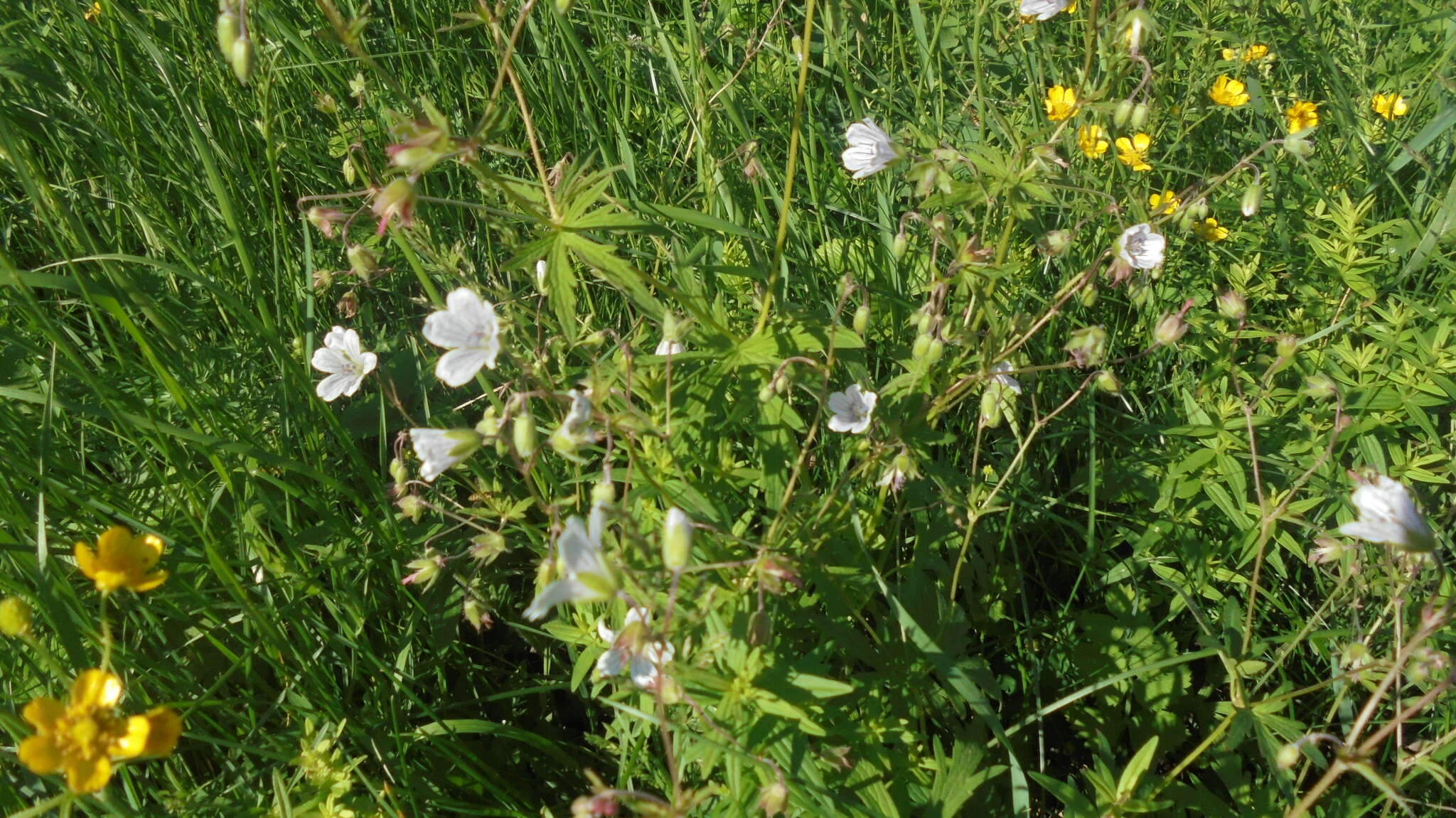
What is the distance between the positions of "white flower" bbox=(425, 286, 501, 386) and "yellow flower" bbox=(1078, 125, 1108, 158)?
6.11 feet

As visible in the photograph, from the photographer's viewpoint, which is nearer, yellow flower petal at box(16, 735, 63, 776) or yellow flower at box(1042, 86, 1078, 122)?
yellow flower petal at box(16, 735, 63, 776)

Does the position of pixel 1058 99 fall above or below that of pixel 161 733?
below

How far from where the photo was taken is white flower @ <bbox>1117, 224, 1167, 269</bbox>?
Result: 1.89 meters

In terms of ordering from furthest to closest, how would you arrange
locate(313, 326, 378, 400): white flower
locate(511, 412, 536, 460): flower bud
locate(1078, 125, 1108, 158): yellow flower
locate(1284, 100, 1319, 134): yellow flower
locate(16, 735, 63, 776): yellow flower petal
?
locate(1284, 100, 1319, 134): yellow flower → locate(1078, 125, 1108, 158): yellow flower → locate(313, 326, 378, 400): white flower → locate(511, 412, 536, 460): flower bud → locate(16, 735, 63, 776): yellow flower petal

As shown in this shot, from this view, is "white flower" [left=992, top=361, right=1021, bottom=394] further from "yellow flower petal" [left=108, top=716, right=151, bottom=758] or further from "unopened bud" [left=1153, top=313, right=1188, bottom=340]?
"yellow flower petal" [left=108, top=716, right=151, bottom=758]

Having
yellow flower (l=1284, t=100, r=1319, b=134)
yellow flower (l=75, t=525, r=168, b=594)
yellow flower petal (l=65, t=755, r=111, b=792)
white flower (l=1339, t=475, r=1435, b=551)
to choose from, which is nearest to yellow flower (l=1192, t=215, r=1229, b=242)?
yellow flower (l=1284, t=100, r=1319, b=134)

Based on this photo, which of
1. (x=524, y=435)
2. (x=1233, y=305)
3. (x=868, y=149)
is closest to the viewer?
(x=524, y=435)

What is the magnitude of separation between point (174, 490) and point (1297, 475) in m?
2.37

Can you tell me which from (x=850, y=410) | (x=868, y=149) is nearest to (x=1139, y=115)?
(x=868, y=149)

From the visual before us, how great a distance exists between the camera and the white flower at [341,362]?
2.12 meters

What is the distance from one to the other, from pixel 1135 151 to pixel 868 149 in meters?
1.22

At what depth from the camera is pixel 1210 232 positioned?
2.82 m

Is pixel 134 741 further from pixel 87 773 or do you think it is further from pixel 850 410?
pixel 850 410

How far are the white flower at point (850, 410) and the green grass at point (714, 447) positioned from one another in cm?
4
